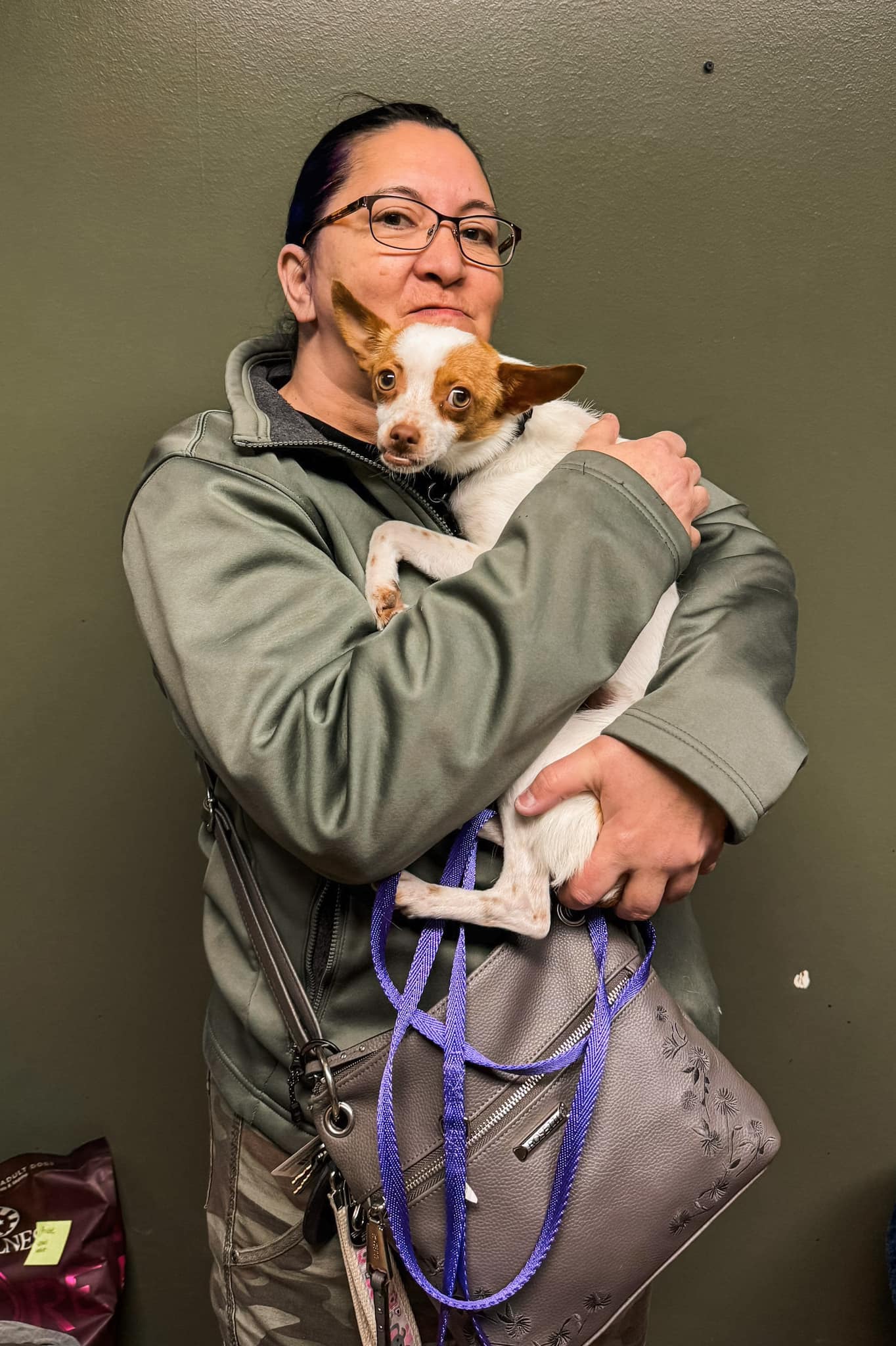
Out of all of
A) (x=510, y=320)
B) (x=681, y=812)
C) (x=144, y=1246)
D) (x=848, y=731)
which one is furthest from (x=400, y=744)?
(x=144, y=1246)

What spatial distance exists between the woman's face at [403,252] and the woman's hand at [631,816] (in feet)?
1.97

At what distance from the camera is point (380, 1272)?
0.92 metres

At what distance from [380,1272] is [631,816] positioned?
0.50 m

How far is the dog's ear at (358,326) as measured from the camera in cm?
110

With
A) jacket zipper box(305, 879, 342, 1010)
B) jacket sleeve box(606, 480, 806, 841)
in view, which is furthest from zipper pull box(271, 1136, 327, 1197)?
jacket sleeve box(606, 480, 806, 841)

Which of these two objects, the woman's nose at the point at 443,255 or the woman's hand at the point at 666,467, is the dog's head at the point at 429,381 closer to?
the woman's nose at the point at 443,255

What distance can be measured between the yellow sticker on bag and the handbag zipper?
3.45ft

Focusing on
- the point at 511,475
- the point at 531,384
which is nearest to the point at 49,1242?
the point at 511,475

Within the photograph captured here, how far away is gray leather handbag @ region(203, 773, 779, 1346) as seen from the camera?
86 centimetres

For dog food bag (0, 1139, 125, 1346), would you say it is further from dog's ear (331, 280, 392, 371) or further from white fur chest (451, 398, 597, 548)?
dog's ear (331, 280, 392, 371)

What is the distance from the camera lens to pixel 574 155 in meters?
1.57

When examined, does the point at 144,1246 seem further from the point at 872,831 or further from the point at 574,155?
the point at 574,155

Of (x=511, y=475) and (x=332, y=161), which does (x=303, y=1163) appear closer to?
(x=511, y=475)

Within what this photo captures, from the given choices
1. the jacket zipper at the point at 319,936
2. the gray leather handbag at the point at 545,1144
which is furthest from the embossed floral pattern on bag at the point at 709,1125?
the jacket zipper at the point at 319,936
